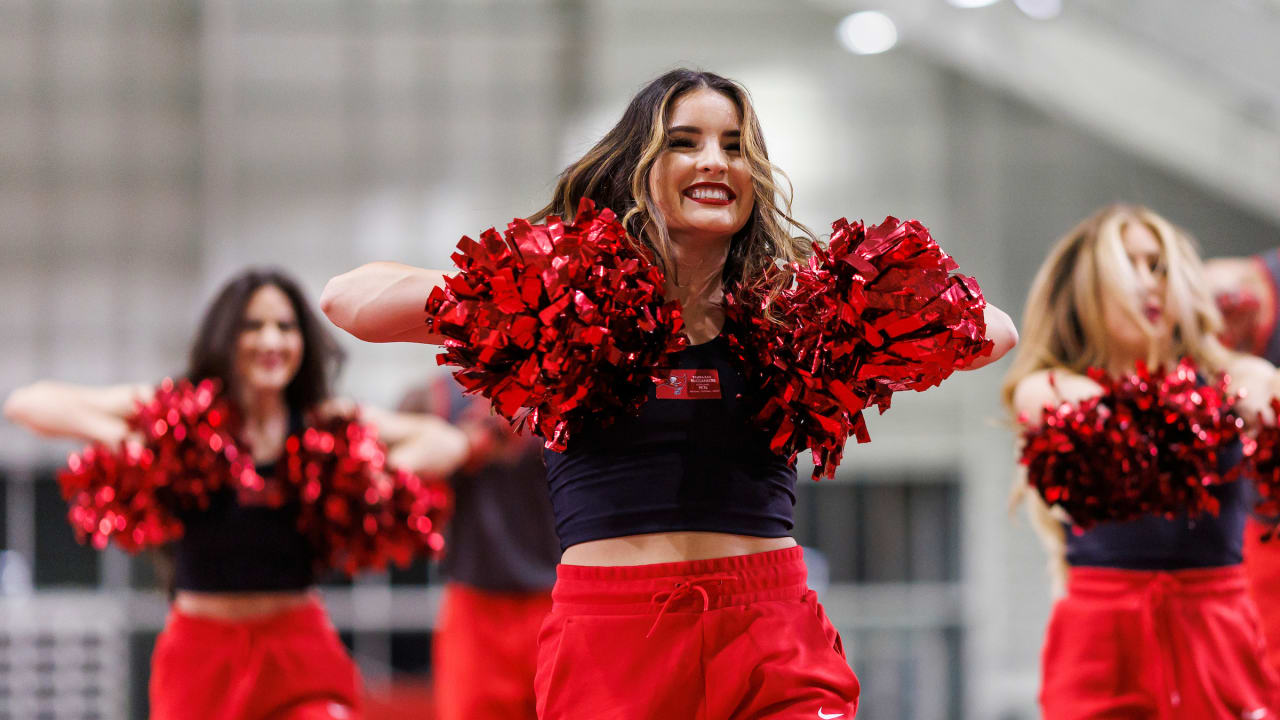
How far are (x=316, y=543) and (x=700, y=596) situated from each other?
6.11 feet

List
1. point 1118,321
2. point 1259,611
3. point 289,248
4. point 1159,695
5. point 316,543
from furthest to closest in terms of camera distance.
Result: 1. point 289,248
2. point 1259,611
3. point 316,543
4. point 1118,321
5. point 1159,695

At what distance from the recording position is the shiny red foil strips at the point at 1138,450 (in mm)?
3090

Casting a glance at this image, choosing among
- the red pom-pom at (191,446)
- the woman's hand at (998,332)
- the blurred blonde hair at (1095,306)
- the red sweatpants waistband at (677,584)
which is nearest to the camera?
the red sweatpants waistband at (677,584)

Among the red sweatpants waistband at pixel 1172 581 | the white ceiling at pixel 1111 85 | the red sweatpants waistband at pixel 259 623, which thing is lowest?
the red sweatpants waistband at pixel 259 623

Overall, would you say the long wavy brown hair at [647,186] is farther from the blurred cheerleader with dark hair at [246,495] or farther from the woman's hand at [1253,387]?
the blurred cheerleader with dark hair at [246,495]

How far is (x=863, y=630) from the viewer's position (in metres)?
9.01

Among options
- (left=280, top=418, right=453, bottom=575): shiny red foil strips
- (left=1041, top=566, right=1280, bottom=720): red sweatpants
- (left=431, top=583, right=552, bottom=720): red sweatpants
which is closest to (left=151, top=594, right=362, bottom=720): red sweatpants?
(left=280, top=418, right=453, bottom=575): shiny red foil strips

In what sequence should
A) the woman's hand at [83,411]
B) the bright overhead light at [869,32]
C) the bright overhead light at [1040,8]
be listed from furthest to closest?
the bright overhead light at [869,32], the bright overhead light at [1040,8], the woman's hand at [83,411]

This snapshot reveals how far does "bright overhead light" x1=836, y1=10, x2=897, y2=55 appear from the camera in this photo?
9305mm

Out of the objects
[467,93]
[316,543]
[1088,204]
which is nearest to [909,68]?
[1088,204]

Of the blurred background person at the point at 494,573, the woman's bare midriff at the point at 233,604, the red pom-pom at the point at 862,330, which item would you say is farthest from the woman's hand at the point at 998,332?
the blurred background person at the point at 494,573

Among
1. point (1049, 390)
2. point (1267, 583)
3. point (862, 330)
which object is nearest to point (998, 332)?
point (862, 330)

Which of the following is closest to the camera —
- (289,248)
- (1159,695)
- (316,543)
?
(1159,695)

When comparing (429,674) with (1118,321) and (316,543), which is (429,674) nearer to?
(316,543)
